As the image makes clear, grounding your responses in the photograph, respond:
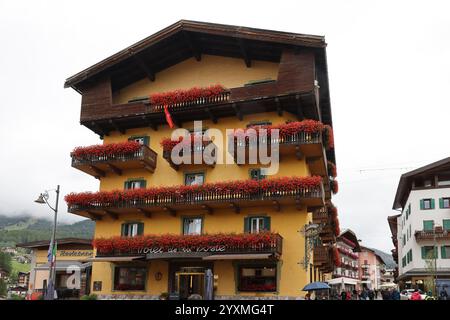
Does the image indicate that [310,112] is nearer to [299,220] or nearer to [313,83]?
[313,83]

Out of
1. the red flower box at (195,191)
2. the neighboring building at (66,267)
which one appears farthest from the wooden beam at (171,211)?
the neighboring building at (66,267)

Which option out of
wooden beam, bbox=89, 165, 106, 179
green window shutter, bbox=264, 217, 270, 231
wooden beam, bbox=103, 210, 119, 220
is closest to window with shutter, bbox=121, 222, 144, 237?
wooden beam, bbox=103, 210, 119, 220

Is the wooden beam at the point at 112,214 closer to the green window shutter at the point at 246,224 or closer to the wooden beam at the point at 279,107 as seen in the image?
the green window shutter at the point at 246,224

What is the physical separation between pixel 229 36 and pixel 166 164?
8030 mm

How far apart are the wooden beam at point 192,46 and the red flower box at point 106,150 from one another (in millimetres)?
6489

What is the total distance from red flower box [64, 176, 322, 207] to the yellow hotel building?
6 cm

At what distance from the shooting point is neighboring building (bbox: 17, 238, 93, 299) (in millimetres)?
37062

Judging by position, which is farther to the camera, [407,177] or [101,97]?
[407,177]

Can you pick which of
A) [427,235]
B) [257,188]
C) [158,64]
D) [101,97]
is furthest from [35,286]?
[427,235]

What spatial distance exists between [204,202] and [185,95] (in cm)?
624

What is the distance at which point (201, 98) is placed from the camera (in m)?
28.7

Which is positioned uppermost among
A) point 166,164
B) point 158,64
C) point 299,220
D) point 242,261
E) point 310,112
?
point 158,64

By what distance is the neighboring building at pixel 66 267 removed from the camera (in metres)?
37.1

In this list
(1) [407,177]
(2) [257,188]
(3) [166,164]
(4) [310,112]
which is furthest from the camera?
(1) [407,177]
